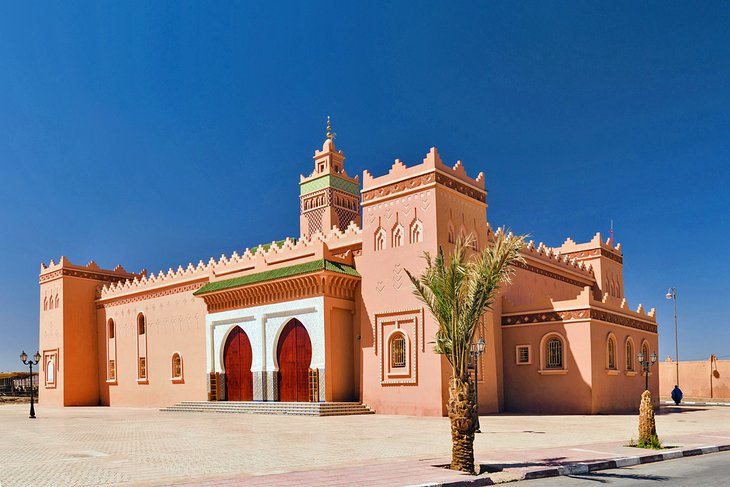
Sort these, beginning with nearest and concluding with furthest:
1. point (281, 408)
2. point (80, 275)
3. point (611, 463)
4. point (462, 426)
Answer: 1. point (462, 426)
2. point (611, 463)
3. point (281, 408)
4. point (80, 275)

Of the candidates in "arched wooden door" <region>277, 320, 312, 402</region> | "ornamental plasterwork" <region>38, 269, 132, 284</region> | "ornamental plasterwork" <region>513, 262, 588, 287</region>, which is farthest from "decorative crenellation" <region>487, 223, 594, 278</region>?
"ornamental plasterwork" <region>38, 269, 132, 284</region>

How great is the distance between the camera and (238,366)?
27969 mm

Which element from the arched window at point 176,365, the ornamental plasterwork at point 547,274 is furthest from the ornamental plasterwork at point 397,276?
the arched window at point 176,365

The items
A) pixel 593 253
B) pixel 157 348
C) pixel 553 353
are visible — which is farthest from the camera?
pixel 593 253

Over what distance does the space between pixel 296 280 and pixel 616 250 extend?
2044 cm

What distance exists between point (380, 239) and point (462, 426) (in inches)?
581

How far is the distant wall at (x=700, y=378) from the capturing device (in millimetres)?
37344

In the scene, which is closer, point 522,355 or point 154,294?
point 522,355

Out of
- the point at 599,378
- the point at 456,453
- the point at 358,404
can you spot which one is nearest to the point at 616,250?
the point at 599,378

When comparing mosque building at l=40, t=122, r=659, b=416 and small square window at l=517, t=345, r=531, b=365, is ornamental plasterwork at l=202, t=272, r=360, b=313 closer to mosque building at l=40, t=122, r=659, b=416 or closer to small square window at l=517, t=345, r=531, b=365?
mosque building at l=40, t=122, r=659, b=416

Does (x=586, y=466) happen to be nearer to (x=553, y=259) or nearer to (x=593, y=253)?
(x=553, y=259)

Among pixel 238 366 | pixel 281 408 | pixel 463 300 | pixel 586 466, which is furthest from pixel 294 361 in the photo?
pixel 586 466

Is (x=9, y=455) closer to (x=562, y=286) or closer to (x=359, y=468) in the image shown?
(x=359, y=468)

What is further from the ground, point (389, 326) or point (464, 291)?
point (464, 291)
